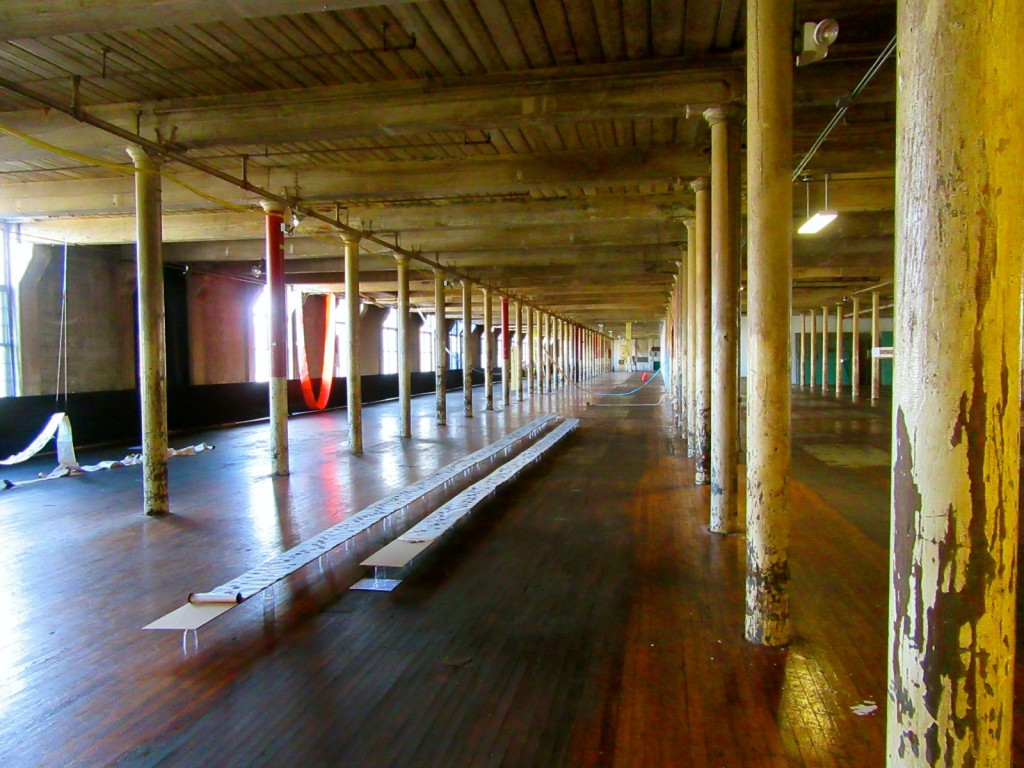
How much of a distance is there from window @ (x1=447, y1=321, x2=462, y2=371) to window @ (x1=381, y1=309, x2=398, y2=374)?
26.8ft

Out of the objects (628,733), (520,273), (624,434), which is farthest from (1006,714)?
(520,273)

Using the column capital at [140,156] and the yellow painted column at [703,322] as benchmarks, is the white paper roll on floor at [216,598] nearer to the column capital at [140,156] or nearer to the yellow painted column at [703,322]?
the column capital at [140,156]

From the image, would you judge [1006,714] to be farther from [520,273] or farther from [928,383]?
[520,273]

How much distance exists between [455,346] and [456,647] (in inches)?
1362

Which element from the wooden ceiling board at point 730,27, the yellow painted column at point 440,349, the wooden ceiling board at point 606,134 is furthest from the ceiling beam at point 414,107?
the yellow painted column at point 440,349

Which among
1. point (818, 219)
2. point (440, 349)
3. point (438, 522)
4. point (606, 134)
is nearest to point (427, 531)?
point (438, 522)

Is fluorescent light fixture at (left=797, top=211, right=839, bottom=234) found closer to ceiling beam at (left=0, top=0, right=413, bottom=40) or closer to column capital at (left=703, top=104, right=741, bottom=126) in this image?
column capital at (left=703, top=104, right=741, bottom=126)

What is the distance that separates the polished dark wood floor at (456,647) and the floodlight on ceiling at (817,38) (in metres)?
3.38

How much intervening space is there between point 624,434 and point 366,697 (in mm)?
10922

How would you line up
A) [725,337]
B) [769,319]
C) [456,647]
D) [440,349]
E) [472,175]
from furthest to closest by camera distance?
1. [440,349]
2. [472,175]
3. [725,337]
4. [769,319]
5. [456,647]

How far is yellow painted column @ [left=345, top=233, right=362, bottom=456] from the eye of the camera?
1113cm

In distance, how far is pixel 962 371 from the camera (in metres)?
1.63

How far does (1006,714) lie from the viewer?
166cm

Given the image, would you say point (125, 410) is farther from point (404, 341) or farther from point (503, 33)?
point (503, 33)
